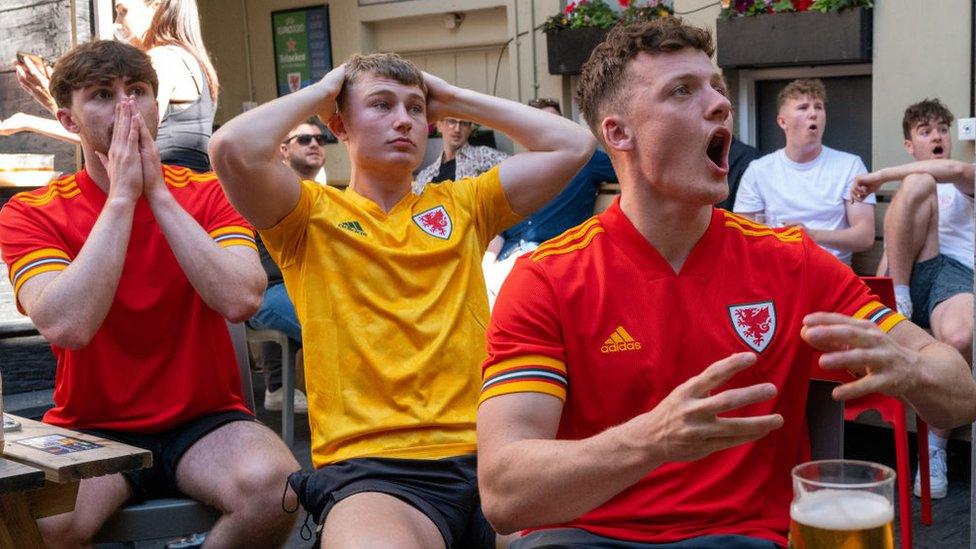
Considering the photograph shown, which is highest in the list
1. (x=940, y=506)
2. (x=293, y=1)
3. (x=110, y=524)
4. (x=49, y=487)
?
(x=293, y=1)

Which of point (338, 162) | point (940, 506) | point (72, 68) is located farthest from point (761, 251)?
point (338, 162)

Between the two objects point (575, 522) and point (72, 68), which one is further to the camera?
point (72, 68)

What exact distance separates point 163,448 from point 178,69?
5.48 ft

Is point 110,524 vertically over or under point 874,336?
under

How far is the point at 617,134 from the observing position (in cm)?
219

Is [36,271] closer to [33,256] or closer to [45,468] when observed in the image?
[33,256]

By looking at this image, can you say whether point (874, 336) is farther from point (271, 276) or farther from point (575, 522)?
point (271, 276)

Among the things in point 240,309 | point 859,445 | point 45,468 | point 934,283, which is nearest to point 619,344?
point 45,468

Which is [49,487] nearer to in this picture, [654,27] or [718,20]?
[654,27]

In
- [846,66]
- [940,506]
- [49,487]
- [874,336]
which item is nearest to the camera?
[874,336]

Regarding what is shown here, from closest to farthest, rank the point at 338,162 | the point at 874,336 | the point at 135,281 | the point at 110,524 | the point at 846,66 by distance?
the point at 874,336 < the point at 110,524 < the point at 135,281 < the point at 846,66 < the point at 338,162

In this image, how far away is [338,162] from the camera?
32.5 ft

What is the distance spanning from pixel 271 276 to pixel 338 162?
4.61m

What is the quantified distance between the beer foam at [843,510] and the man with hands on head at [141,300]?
5.67 ft
